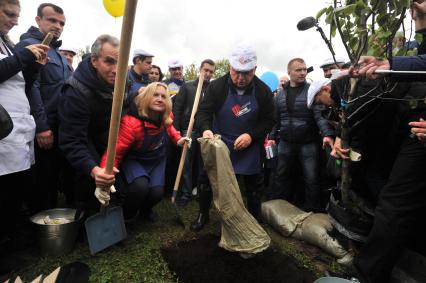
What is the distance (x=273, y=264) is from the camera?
2.79 m

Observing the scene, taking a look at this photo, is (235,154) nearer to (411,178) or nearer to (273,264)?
(273,264)

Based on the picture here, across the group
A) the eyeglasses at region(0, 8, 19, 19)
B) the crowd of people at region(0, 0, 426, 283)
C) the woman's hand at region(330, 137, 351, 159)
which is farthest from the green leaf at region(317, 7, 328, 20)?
the eyeglasses at region(0, 8, 19, 19)

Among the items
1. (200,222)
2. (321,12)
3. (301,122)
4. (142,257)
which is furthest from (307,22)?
(142,257)

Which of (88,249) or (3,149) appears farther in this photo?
(88,249)

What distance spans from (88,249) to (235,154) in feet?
6.29

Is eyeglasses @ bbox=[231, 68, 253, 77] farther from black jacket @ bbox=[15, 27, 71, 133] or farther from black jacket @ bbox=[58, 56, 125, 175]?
black jacket @ bbox=[15, 27, 71, 133]

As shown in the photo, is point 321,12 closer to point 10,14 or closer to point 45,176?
point 10,14

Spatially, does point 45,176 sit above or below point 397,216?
above

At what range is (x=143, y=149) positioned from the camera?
3.29 metres

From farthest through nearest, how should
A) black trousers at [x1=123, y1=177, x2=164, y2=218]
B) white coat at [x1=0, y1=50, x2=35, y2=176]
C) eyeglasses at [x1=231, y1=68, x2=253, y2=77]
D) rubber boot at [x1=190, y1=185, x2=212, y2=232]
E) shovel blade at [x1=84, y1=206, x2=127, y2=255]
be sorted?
rubber boot at [x1=190, y1=185, x2=212, y2=232] → eyeglasses at [x1=231, y1=68, x2=253, y2=77] → black trousers at [x1=123, y1=177, x2=164, y2=218] → shovel blade at [x1=84, y1=206, x2=127, y2=255] → white coat at [x1=0, y1=50, x2=35, y2=176]

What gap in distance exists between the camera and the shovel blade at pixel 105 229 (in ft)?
9.19

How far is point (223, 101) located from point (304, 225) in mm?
1738

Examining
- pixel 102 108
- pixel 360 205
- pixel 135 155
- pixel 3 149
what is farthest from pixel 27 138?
pixel 360 205

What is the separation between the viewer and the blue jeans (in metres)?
4.20
